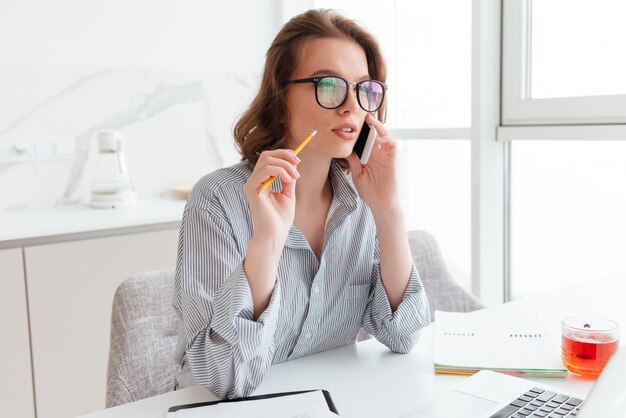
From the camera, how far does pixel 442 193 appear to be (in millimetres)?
2744

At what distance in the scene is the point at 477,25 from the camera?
2312 mm

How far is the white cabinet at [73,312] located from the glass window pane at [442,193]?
4.02 feet

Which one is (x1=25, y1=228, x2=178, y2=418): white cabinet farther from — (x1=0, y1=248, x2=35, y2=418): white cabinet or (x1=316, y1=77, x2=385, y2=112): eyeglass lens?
(x1=316, y1=77, x2=385, y2=112): eyeglass lens

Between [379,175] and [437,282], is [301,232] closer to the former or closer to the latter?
[379,175]

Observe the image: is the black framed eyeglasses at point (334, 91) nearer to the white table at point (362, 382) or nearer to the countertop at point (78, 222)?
the white table at point (362, 382)

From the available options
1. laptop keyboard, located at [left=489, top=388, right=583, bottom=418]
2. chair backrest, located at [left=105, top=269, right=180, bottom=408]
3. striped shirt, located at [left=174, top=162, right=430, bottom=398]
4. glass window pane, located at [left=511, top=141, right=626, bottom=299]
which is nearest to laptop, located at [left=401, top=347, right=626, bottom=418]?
laptop keyboard, located at [left=489, top=388, right=583, bottom=418]

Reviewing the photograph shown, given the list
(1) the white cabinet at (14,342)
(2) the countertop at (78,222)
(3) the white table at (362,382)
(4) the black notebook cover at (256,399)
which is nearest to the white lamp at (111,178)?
(2) the countertop at (78,222)

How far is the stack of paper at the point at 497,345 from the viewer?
1.09m

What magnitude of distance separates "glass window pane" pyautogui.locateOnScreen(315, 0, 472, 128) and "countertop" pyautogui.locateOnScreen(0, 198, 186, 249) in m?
1.07

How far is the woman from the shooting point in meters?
1.06

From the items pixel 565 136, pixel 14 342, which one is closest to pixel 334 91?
pixel 565 136

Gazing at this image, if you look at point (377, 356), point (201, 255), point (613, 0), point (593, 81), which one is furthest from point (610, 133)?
point (201, 255)

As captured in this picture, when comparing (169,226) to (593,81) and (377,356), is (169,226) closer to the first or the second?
(377,356)

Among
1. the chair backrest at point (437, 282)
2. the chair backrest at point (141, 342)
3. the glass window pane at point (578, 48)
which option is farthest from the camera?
the glass window pane at point (578, 48)
